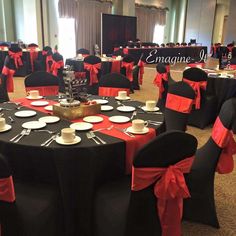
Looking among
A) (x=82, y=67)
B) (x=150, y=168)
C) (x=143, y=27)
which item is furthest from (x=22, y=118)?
(x=143, y=27)

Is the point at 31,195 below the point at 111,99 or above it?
below

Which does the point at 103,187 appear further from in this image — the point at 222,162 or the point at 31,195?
the point at 222,162

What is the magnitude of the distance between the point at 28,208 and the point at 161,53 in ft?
30.5

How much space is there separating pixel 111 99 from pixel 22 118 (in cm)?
96

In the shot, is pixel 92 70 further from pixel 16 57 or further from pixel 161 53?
pixel 161 53

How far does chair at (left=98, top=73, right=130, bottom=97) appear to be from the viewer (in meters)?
3.29

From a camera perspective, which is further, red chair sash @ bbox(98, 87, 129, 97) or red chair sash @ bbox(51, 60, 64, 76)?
red chair sash @ bbox(51, 60, 64, 76)

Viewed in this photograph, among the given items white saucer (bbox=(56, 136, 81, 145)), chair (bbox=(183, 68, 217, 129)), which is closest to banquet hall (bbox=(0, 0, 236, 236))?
white saucer (bbox=(56, 136, 81, 145))

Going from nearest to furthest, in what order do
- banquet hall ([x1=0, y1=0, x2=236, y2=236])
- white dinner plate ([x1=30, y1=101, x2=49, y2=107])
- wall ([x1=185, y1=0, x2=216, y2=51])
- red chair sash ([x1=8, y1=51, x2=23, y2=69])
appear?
banquet hall ([x1=0, y1=0, x2=236, y2=236]) < white dinner plate ([x1=30, y1=101, x2=49, y2=107]) < red chair sash ([x1=8, y1=51, x2=23, y2=69]) < wall ([x1=185, y1=0, x2=216, y2=51])

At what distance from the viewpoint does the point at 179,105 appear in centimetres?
277

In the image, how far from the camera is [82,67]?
5.62 meters

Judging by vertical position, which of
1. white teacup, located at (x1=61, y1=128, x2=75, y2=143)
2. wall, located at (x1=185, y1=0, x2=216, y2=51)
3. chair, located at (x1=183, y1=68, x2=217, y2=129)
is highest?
wall, located at (x1=185, y1=0, x2=216, y2=51)

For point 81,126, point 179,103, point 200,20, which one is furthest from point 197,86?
point 200,20

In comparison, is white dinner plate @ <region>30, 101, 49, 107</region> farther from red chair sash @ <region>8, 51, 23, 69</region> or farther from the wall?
the wall
